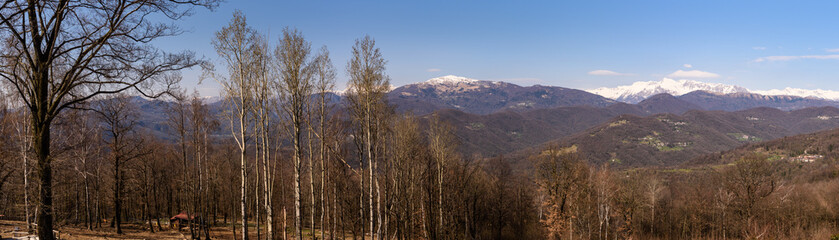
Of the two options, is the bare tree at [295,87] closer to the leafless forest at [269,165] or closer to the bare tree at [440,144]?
the leafless forest at [269,165]

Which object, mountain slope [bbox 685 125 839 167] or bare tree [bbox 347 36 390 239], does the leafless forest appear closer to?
bare tree [bbox 347 36 390 239]

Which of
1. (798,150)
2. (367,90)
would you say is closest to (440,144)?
(367,90)

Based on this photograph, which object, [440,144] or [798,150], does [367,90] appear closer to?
[440,144]

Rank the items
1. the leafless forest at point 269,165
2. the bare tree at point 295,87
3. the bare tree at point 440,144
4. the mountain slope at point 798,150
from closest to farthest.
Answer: the leafless forest at point 269,165
the bare tree at point 295,87
the bare tree at point 440,144
the mountain slope at point 798,150

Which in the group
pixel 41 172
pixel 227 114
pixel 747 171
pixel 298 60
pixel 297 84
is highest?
pixel 298 60

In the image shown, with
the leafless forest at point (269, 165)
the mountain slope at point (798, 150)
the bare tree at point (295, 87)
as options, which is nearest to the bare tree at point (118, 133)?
the leafless forest at point (269, 165)

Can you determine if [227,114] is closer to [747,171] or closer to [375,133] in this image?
[375,133]

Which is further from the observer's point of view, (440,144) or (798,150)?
(798,150)

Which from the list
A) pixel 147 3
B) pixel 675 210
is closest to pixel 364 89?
pixel 147 3

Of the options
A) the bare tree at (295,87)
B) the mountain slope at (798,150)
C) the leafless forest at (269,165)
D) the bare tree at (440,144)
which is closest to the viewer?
the leafless forest at (269,165)

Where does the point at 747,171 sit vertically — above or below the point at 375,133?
below

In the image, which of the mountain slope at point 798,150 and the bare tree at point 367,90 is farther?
the mountain slope at point 798,150

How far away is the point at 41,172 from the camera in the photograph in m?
8.50

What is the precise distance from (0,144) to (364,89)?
20.2 m
